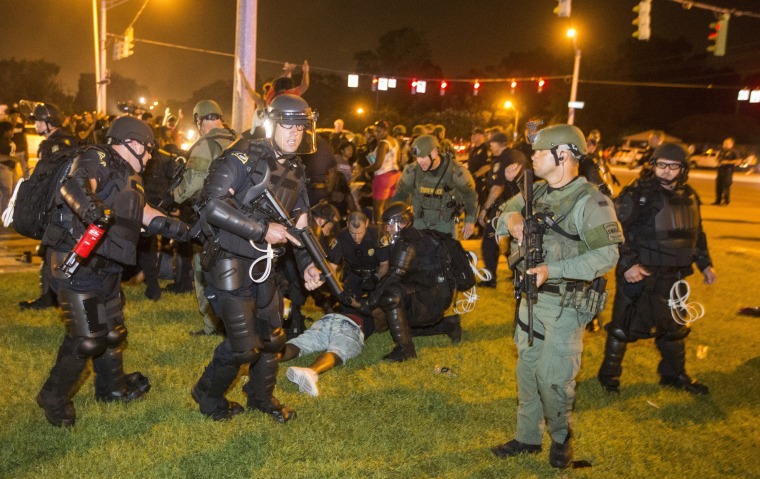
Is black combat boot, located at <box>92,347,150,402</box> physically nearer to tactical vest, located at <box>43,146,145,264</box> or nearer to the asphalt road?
tactical vest, located at <box>43,146,145,264</box>

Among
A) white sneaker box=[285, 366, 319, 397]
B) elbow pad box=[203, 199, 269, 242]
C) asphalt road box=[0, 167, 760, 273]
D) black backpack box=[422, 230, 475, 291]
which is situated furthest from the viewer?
asphalt road box=[0, 167, 760, 273]

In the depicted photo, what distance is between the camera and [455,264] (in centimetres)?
719

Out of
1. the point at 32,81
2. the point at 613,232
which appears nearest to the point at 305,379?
the point at 613,232

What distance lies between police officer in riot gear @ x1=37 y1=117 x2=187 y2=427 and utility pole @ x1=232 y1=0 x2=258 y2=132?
4.31m

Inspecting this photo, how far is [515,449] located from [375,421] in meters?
1.13

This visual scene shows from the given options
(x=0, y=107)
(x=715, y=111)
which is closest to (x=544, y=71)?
(x=715, y=111)

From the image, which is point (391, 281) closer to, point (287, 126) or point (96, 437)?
point (287, 126)

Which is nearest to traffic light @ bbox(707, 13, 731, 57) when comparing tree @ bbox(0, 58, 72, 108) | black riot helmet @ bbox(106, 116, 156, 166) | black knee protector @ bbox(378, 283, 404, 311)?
black knee protector @ bbox(378, 283, 404, 311)

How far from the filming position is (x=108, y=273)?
4734mm

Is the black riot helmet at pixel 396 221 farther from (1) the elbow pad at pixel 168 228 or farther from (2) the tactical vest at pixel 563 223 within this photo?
(2) the tactical vest at pixel 563 223

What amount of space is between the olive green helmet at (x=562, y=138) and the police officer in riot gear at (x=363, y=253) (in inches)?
115

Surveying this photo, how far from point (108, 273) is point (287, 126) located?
170 centimetres

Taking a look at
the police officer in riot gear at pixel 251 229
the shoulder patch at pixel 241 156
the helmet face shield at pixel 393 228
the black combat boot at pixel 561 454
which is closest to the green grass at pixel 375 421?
the black combat boot at pixel 561 454

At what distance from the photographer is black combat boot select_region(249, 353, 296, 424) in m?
4.93
